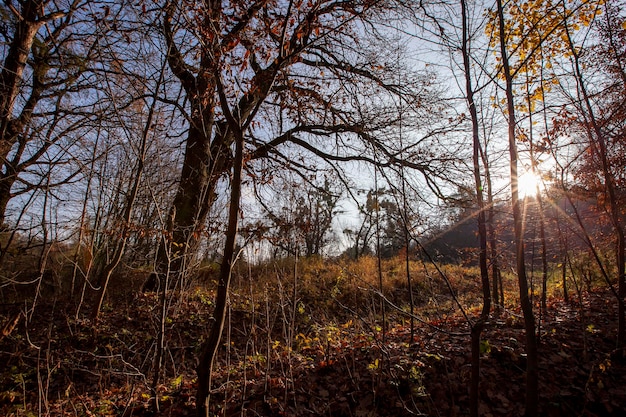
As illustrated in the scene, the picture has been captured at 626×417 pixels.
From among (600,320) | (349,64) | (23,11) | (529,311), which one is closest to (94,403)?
(529,311)

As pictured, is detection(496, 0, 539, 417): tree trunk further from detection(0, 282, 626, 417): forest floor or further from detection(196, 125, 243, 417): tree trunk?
detection(196, 125, 243, 417): tree trunk

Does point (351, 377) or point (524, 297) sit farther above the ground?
point (524, 297)

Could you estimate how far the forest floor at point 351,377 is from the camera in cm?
286

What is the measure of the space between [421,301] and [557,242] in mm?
5037

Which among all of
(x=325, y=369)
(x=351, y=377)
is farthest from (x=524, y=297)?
(x=325, y=369)

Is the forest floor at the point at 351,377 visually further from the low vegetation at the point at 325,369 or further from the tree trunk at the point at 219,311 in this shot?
the tree trunk at the point at 219,311

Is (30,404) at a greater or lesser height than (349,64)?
lesser

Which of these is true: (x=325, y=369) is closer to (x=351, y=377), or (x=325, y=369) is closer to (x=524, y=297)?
(x=351, y=377)

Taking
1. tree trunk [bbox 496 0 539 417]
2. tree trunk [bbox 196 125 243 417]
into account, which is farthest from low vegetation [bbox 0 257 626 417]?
tree trunk [bbox 196 125 243 417]

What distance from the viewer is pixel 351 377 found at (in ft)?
10.3

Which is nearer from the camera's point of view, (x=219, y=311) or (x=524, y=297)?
(x=219, y=311)

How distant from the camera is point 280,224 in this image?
8.84ft

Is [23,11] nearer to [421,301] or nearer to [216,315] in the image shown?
[216,315]

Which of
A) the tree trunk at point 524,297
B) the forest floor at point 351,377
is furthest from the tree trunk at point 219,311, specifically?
the tree trunk at point 524,297
